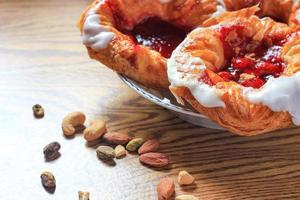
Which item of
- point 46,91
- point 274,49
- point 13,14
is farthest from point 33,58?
point 274,49

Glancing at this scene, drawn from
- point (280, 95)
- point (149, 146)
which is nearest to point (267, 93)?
point (280, 95)

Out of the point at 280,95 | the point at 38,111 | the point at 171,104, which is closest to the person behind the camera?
the point at 280,95

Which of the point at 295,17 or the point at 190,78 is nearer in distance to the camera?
the point at 190,78

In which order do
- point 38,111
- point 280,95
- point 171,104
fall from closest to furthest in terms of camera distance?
point 280,95 < point 171,104 < point 38,111

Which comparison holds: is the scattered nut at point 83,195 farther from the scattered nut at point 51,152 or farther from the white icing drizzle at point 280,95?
the white icing drizzle at point 280,95

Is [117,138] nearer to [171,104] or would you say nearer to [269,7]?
[171,104]

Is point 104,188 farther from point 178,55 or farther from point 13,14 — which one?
point 13,14
